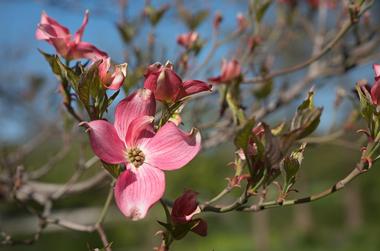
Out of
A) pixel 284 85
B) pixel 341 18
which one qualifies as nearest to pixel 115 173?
pixel 284 85

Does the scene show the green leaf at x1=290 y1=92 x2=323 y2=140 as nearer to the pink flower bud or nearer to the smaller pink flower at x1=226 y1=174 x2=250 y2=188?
the smaller pink flower at x1=226 y1=174 x2=250 y2=188

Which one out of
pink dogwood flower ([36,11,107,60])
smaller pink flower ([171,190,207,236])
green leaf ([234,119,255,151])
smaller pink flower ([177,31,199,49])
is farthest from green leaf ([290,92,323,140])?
smaller pink flower ([177,31,199,49])

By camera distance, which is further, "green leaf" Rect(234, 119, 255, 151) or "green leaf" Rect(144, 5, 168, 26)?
"green leaf" Rect(144, 5, 168, 26)

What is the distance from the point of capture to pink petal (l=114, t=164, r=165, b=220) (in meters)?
0.64

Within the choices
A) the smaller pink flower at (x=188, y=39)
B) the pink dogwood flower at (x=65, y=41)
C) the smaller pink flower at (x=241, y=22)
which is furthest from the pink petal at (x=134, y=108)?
the smaller pink flower at (x=241, y=22)

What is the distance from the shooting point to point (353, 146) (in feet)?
5.28

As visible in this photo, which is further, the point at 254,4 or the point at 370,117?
the point at 254,4

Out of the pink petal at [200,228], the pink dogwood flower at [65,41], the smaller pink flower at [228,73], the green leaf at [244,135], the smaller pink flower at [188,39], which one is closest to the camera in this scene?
the green leaf at [244,135]

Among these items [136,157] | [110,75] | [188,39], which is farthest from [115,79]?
[188,39]

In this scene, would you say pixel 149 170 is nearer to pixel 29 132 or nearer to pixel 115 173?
pixel 115 173

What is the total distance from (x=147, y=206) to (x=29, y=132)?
4.30m

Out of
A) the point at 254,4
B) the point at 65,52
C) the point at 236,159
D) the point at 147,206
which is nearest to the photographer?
the point at 147,206

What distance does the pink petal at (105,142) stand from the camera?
2.10 feet

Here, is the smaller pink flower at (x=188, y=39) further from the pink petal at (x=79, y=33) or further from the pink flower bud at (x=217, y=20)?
the pink petal at (x=79, y=33)
